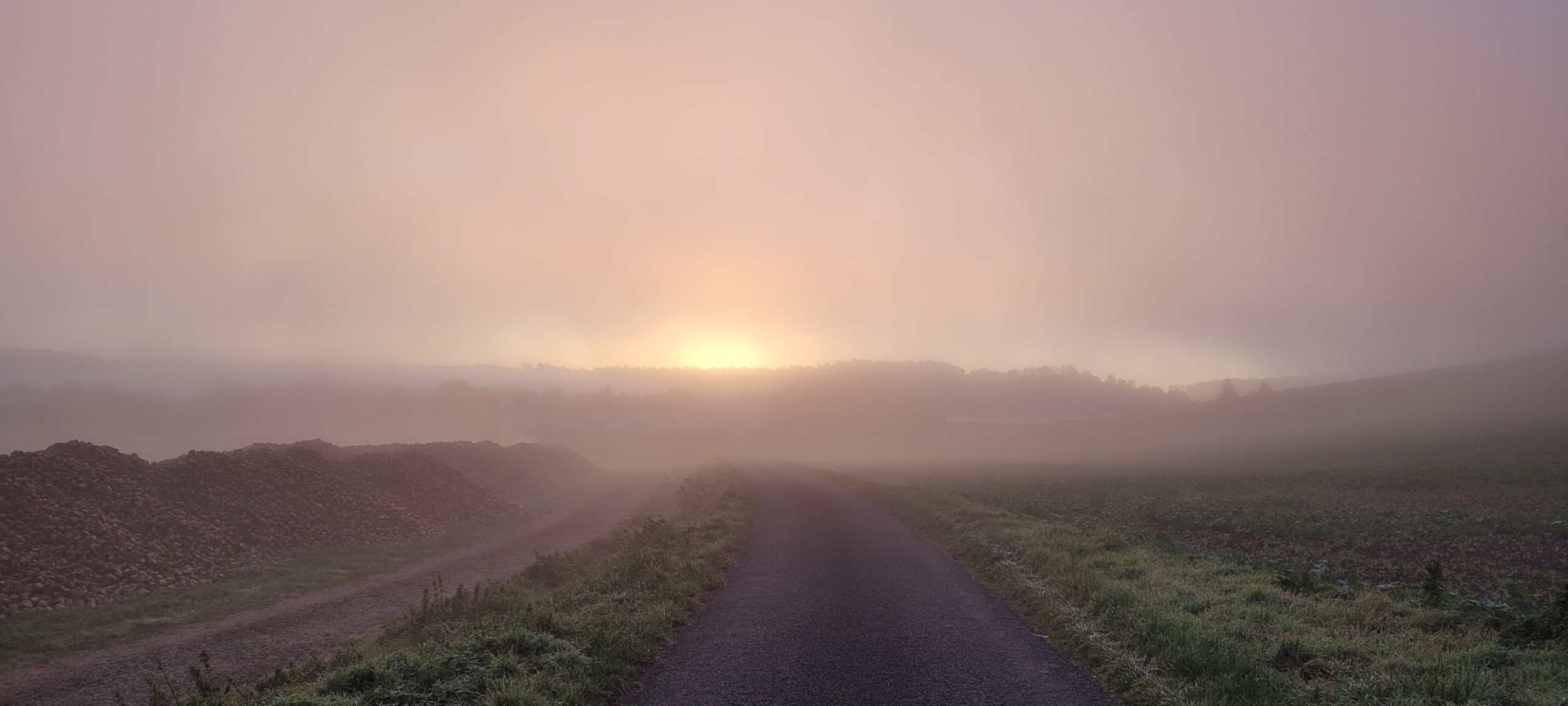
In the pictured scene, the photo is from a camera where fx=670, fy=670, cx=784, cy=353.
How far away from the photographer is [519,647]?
9852 mm

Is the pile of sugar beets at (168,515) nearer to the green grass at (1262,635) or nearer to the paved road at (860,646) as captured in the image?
the paved road at (860,646)

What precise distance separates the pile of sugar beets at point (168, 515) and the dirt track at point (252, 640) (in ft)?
15.7

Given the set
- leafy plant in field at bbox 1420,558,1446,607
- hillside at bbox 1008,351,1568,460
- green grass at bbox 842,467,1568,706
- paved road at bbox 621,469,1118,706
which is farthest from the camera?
hillside at bbox 1008,351,1568,460

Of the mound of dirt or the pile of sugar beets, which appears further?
the mound of dirt

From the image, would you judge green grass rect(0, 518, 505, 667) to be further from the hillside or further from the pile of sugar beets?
the hillside

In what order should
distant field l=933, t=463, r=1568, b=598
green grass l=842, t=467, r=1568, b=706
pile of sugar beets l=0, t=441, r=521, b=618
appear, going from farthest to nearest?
pile of sugar beets l=0, t=441, r=521, b=618 < distant field l=933, t=463, r=1568, b=598 < green grass l=842, t=467, r=1568, b=706

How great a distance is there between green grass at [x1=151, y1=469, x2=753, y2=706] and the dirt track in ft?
5.44

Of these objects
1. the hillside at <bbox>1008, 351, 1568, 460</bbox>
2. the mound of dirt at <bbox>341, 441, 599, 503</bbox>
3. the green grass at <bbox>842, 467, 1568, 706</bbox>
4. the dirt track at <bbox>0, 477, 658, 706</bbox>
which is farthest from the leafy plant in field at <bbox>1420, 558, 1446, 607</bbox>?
the hillside at <bbox>1008, 351, 1568, 460</bbox>

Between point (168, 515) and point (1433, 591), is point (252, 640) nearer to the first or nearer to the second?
point (168, 515)

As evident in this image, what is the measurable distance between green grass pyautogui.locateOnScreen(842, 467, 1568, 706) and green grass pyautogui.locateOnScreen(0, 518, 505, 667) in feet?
72.9

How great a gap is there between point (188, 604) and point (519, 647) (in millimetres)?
18213

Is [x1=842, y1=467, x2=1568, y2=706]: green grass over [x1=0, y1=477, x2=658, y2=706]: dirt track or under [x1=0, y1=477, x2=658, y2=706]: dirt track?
over

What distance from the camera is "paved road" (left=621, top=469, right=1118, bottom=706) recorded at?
8102mm

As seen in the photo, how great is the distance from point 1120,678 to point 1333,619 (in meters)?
4.70
